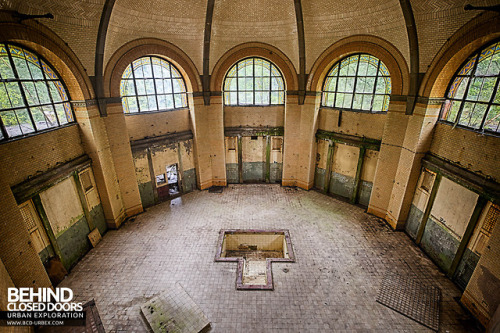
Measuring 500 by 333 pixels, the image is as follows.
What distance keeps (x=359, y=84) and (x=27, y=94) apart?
1107cm

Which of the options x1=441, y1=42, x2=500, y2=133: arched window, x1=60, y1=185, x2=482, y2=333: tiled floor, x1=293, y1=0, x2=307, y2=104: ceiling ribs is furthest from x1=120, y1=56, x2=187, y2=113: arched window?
x1=441, y1=42, x2=500, y2=133: arched window

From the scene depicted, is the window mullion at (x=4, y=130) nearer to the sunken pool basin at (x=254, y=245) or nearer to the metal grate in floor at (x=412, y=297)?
the sunken pool basin at (x=254, y=245)

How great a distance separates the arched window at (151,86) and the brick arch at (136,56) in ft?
1.43

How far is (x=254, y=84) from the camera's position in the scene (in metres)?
11.4

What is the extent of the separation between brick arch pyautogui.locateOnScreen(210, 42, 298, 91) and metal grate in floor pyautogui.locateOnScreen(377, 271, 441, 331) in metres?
8.22

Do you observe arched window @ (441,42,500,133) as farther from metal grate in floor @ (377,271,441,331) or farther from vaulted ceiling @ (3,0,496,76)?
metal grate in floor @ (377,271,441,331)

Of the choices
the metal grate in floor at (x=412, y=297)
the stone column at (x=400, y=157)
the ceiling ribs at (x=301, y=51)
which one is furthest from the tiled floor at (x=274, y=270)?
the ceiling ribs at (x=301, y=51)

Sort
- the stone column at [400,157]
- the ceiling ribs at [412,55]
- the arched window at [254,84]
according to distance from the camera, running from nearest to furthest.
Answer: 1. the ceiling ribs at [412,55]
2. the stone column at [400,157]
3. the arched window at [254,84]

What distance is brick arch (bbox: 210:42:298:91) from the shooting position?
34.4 feet

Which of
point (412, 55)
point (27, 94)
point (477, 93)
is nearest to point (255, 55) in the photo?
point (412, 55)

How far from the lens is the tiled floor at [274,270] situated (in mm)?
6055

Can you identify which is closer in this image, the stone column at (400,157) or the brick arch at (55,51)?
the brick arch at (55,51)

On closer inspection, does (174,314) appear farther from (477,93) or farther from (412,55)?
(412,55)

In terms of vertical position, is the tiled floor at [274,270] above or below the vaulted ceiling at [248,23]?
below
